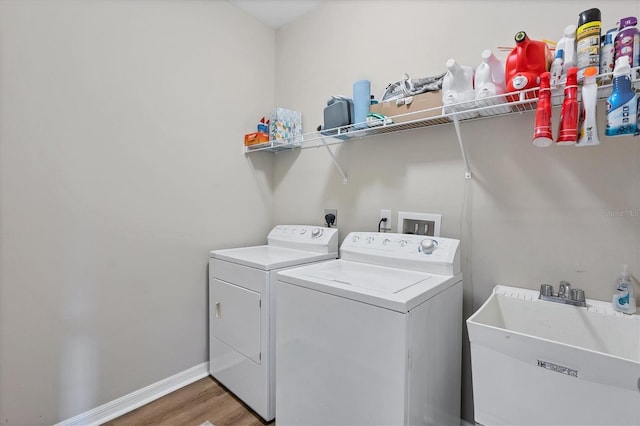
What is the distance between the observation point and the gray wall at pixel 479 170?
1195mm

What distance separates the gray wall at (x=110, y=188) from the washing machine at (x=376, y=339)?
37.2 inches

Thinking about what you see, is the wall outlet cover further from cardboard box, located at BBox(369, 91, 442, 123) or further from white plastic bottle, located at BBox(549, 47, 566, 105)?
white plastic bottle, located at BBox(549, 47, 566, 105)

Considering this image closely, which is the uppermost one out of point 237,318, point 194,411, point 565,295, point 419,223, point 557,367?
point 419,223

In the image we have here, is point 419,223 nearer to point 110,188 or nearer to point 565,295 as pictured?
point 565,295

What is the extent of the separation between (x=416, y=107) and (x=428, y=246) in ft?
2.27

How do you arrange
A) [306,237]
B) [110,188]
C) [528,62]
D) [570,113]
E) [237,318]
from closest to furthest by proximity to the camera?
[570,113] < [528,62] < [110,188] < [237,318] < [306,237]

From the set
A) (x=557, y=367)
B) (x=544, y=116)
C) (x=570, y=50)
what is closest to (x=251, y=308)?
(x=557, y=367)

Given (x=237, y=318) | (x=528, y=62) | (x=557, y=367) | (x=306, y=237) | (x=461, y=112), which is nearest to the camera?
(x=557, y=367)

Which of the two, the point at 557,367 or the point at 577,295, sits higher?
the point at 577,295

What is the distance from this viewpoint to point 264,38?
247cm

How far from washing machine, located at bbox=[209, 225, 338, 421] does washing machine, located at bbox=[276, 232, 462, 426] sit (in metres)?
0.23

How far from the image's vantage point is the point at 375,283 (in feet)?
4.09

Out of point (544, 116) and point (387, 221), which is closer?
point (544, 116)

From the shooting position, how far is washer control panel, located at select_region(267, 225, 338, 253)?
1969mm
